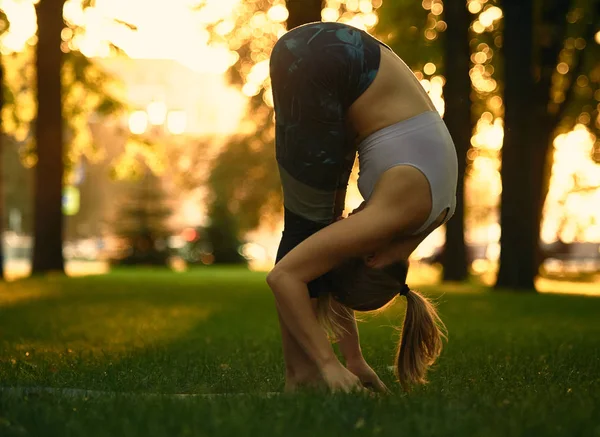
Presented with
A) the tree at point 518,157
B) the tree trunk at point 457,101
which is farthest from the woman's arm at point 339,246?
the tree trunk at point 457,101

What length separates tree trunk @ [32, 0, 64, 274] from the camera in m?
22.6

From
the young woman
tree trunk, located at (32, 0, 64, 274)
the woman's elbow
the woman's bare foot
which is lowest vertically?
tree trunk, located at (32, 0, 64, 274)

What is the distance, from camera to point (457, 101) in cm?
2298

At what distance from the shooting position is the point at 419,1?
2730 cm

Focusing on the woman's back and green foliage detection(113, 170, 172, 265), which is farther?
green foliage detection(113, 170, 172, 265)

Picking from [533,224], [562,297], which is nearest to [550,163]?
[533,224]

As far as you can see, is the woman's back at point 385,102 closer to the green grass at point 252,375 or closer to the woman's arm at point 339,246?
the woman's arm at point 339,246

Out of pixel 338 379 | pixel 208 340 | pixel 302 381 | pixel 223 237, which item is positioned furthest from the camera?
pixel 223 237

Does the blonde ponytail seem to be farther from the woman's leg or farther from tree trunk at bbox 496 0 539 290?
tree trunk at bbox 496 0 539 290

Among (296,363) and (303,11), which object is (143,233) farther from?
(296,363)

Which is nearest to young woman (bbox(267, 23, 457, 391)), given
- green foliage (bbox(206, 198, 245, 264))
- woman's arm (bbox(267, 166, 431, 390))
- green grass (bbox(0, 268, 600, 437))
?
woman's arm (bbox(267, 166, 431, 390))

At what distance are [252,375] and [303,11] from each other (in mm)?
11406

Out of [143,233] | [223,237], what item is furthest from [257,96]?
[223,237]

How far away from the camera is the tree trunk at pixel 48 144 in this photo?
22594mm
